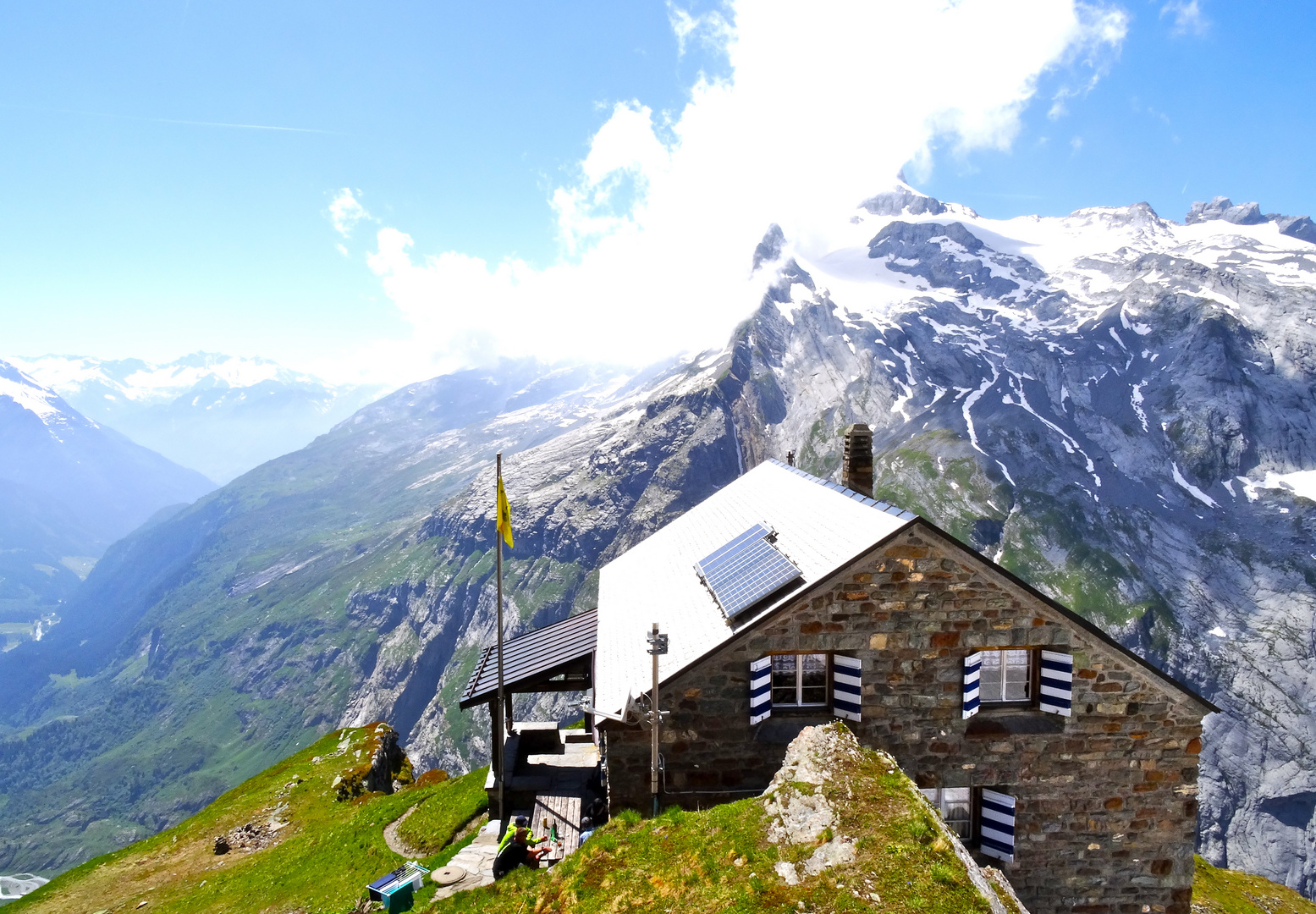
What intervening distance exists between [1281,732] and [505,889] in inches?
9962

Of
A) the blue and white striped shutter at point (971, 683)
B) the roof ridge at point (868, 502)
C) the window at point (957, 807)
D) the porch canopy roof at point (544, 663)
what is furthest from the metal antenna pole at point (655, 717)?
the blue and white striped shutter at point (971, 683)

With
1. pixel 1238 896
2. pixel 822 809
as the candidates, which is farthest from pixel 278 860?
pixel 1238 896

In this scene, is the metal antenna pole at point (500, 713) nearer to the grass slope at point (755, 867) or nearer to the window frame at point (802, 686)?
the grass slope at point (755, 867)

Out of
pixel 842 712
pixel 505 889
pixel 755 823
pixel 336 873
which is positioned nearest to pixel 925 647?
pixel 842 712

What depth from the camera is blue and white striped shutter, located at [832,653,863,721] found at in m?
19.2

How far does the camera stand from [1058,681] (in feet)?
63.6

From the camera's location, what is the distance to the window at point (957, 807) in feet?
65.9

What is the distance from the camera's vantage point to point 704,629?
20.5 metres

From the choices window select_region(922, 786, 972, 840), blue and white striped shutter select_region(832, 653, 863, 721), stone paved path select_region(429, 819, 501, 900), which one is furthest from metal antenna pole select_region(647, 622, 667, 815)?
window select_region(922, 786, 972, 840)

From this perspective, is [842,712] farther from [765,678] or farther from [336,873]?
[336,873]

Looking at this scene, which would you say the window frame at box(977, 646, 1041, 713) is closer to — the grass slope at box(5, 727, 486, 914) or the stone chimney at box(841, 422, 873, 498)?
the stone chimney at box(841, 422, 873, 498)

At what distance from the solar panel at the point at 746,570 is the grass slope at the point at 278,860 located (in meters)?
12.8

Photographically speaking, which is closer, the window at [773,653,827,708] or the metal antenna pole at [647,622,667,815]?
the metal antenna pole at [647,622,667,815]

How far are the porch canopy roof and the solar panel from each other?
575cm
